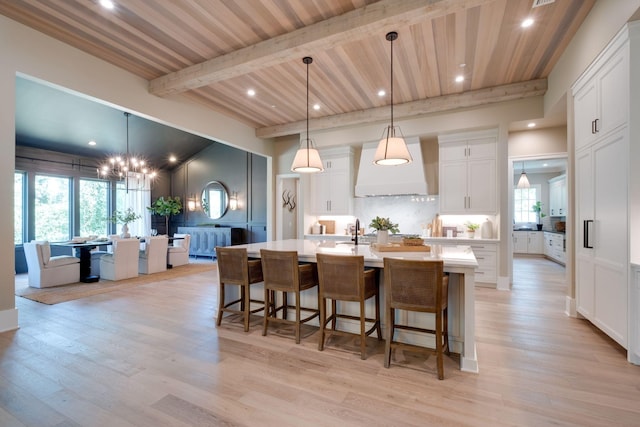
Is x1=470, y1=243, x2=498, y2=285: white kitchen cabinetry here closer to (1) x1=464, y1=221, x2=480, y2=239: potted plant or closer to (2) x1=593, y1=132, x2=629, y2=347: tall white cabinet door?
(1) x1=464, y1=221, x2=480, y2=239: potted plant

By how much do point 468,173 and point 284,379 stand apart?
15.2 feet

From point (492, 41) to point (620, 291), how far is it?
2.86 metres

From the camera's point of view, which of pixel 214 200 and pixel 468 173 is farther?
pixel 214 200

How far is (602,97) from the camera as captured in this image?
2881 mm

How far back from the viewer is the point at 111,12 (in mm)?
2930

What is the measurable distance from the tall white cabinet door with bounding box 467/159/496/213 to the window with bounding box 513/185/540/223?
530cm

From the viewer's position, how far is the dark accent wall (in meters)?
8.46

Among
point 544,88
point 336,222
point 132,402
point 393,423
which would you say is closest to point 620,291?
point 393,423

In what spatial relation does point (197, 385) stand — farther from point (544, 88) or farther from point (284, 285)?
point (544, 88)

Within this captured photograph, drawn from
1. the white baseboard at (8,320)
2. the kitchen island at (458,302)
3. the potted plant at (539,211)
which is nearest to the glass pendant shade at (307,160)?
the kitchen island at (458,302)

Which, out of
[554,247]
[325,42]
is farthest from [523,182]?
[325,42]

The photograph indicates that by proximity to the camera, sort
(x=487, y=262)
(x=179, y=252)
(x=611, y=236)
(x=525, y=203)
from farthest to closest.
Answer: (x=525, y=203) → (x=179, y=252) → (x=487, y=262) → (x=611, y=236)

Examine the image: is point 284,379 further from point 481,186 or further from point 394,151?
point 481,186

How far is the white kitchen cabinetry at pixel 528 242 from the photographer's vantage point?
855 cm
